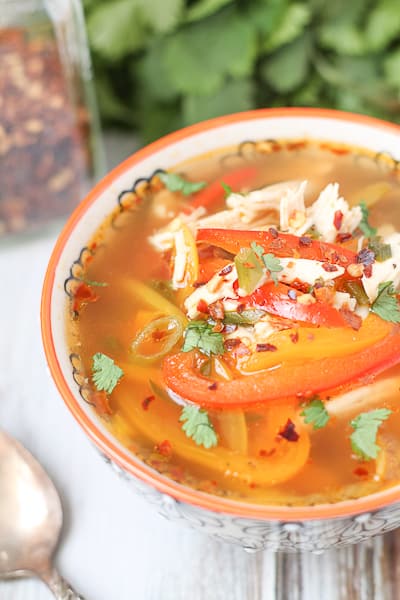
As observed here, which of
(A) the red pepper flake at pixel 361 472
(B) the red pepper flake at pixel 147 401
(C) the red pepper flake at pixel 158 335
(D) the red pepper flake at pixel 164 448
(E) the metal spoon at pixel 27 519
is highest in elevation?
(C) the red pepper flake at pixel 158 335

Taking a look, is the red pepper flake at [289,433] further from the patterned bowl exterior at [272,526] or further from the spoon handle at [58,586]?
the spoon handle at [58,586]

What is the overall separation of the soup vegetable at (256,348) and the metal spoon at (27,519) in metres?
0.37

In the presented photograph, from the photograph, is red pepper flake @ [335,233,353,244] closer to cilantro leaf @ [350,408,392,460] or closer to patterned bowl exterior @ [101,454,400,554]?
cilantro leaf @ [350,408,392,460]

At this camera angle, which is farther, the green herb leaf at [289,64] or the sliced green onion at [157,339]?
the green herb leaf at [289,64]

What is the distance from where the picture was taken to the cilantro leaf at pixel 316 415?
1.67 m

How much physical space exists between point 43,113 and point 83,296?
0.88 m

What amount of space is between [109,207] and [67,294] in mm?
301

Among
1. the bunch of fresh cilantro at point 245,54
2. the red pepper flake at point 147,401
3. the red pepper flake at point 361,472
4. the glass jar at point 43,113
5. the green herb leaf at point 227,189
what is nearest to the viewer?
the red pepper flake at point 361,472

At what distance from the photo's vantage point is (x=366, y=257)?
1.79 metres

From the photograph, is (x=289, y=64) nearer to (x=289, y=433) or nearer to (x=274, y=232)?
(x=274, y=232)

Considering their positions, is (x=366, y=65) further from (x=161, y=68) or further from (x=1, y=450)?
(x=1, y=450)

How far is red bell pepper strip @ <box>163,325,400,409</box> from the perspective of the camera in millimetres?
1682

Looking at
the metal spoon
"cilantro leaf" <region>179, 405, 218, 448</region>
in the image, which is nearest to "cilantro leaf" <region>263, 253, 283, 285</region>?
"cilantro leaf" <region>179, 405, 218, 448</region>

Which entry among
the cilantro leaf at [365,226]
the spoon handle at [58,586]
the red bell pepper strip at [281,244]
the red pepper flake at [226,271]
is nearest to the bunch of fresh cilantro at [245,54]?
the cilantro leaf at [365,226]
